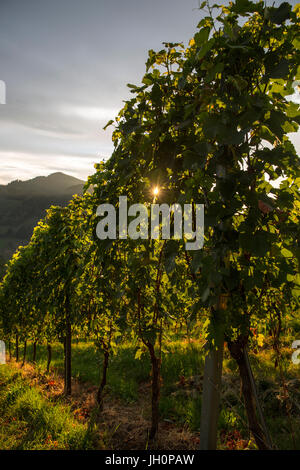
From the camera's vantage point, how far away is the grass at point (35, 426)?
12.0ft

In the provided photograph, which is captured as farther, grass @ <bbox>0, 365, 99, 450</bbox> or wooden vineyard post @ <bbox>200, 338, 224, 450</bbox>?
grass @ <bbox>0, 365, 99, 450</bbox>

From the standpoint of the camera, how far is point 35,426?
14.3ft

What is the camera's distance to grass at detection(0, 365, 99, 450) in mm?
3670

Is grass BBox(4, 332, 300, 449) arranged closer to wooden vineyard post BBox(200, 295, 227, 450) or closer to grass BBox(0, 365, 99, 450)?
wooden vineyard post BBox(200, 295, 227, 450)

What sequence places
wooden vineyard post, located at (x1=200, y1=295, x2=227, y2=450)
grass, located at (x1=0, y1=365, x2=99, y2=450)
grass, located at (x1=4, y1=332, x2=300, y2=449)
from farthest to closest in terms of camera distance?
grass, located at (x1=4, y1=332, x2=300, y2=449) → grass, located at (x1=0, y1=365, x2=99, y2=450) → wooden vineyard post, located at (x1=200, y1=295, x2=227, y2=450)

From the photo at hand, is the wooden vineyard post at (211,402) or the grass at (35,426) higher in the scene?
the wooden vineyard post at (211,402)

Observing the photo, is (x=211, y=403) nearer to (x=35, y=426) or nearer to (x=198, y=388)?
(x=35, y=426)

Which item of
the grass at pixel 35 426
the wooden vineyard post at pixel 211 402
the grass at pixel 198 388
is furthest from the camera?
the grass at pixel 198 388

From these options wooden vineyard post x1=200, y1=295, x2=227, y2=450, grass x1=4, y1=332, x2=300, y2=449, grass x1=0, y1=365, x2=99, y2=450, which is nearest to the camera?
wooden vineyard post x1=200, y1=295, x2=227, y2=450

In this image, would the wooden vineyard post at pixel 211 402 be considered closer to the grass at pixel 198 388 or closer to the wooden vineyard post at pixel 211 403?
the wooden vineyard post at pixel 211 403

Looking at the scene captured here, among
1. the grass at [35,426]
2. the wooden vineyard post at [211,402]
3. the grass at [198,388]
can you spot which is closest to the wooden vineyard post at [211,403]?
the wooden vineyard post at [211,402]

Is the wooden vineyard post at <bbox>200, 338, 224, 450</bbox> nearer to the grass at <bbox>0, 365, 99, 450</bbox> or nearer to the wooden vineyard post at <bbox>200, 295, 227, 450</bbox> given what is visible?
the wooden vineyard post at <bbox>200, 295, 227, 450</bbox>

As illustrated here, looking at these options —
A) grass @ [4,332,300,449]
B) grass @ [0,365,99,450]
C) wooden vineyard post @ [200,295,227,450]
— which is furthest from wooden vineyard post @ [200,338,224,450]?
grass @ [0,365,99,450]

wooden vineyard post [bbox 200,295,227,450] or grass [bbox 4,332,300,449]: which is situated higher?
wooden vineyard post [bbox 200,295,227,450]
